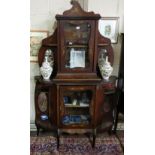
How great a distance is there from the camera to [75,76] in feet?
7.37

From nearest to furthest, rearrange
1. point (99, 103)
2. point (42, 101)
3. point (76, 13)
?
point (76, 13) < point (99, 103) < point (42, 101)

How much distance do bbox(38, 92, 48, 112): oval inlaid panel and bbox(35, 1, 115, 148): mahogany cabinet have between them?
11 millimetres

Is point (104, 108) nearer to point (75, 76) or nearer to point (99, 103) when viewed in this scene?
point (99, 103)

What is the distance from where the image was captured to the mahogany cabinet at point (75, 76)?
85.8 inches

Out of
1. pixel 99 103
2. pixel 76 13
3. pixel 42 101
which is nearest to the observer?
pixel 76 13

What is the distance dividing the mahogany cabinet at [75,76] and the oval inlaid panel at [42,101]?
Answer: 11 mm

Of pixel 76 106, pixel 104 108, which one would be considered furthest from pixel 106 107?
pixel 76 106

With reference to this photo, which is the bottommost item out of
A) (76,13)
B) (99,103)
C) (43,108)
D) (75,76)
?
(43,108)

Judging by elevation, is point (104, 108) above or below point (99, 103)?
below

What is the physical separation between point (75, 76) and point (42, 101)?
0.54 m

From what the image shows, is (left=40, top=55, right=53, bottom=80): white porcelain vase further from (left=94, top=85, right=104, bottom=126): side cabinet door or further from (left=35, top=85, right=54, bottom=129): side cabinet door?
(left=94, top=85, right=104, bottom=126): side cabinet door
